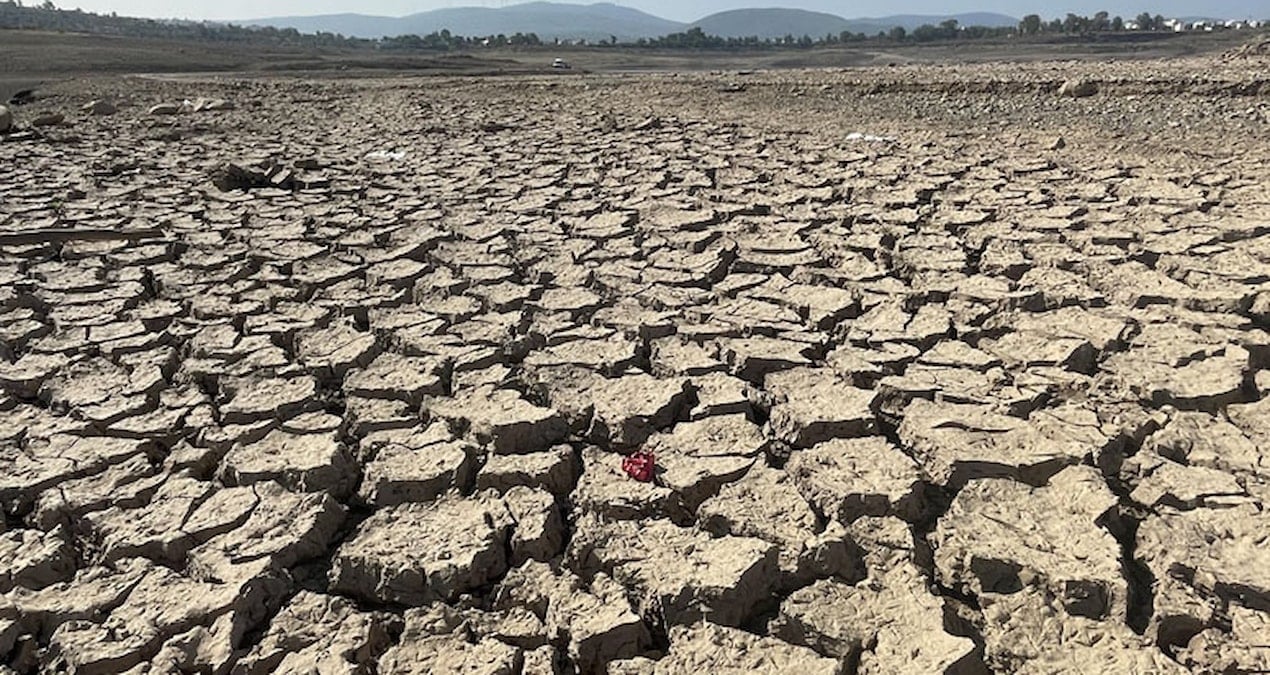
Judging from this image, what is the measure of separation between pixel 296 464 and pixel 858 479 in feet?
3.83

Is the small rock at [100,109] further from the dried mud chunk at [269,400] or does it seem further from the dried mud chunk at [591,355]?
the dried mud chunk at [591,355]

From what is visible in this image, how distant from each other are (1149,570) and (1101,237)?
203 centimetres

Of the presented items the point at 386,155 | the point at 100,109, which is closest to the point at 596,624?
the point at 386,155

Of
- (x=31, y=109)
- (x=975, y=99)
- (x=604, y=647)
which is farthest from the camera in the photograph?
(x=31, y=109)

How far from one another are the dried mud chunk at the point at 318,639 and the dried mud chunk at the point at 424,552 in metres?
0.06

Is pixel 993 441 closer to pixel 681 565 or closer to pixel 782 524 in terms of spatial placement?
pixel 782 524

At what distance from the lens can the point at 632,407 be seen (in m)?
2.07

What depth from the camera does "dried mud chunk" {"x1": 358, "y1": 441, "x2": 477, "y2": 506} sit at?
69.6 inches

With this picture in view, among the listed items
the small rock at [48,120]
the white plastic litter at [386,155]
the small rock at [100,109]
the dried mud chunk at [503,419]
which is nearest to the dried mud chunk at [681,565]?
the dried mud chunk at [503,419]

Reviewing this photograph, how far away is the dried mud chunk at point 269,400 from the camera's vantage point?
2096 mm

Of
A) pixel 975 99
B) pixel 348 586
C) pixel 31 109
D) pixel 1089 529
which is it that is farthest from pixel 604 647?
pixel 31 109

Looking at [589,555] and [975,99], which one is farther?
[975,99]

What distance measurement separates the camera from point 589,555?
1571mm

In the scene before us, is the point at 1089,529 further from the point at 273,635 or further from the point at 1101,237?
the point at 1101,237
